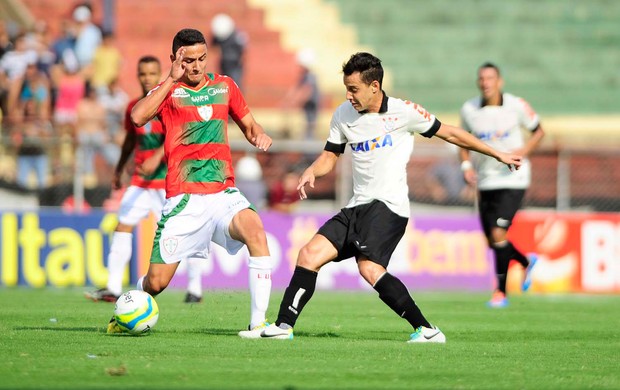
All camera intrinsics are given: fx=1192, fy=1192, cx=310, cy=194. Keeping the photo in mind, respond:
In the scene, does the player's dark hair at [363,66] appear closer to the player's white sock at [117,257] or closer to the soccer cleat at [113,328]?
the soccer cleat at [113,328]

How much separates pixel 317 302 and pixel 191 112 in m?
6.02

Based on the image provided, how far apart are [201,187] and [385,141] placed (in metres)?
1.55

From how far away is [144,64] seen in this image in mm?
13125

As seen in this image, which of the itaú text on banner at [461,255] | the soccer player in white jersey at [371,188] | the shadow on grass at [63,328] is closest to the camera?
the soccer player in white jersey at [371,188]

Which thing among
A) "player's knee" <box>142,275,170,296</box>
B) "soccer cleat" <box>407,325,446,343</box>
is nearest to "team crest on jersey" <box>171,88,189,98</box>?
"player's knee" <box>142,275,170,296</box>

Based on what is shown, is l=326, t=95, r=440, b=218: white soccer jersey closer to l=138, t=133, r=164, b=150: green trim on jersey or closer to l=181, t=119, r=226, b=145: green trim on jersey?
l=181, t=119, r=226, b=145: green trim on jersey

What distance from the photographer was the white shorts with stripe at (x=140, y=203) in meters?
13.6

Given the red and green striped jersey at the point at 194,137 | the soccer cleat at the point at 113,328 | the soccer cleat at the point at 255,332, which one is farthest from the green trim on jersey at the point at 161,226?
the soccer cleat at the point at 255,332

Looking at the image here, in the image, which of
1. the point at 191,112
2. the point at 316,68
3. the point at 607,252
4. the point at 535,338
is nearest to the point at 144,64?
the point at 191,112

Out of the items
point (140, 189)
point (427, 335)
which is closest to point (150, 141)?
point (140, 189)

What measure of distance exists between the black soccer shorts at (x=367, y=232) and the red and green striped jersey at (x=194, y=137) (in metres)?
1.05

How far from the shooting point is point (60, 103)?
70.4 feet

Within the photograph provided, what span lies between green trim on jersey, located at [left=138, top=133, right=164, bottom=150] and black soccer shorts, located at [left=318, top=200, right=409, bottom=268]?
424cm

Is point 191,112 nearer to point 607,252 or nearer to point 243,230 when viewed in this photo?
point 243,230
